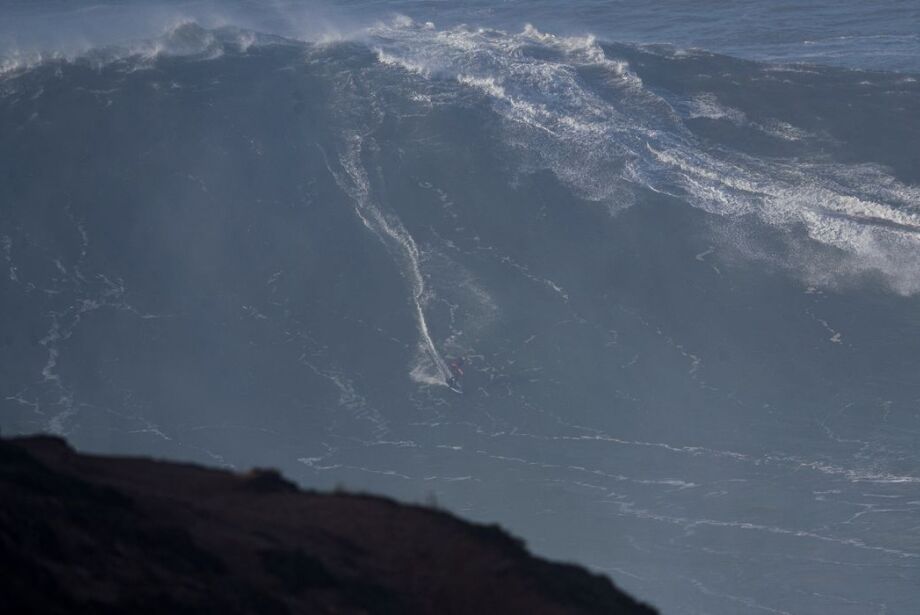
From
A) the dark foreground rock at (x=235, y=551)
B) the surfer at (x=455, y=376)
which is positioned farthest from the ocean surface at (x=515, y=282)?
the dark foreground rock at (x=235, y=551)

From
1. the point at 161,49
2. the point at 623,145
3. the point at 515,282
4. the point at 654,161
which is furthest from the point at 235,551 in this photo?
the point at 161,49

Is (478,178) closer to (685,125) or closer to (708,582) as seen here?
(685,125)

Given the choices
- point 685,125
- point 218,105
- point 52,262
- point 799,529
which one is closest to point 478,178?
point 685,125

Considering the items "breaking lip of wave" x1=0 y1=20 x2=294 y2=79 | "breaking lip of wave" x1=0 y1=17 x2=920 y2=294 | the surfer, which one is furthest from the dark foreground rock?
"breaking lip of wave" x1=0 y1=20 x2=294 y2=79

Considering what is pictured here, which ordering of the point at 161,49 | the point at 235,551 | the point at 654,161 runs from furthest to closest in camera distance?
the point at 161,49 → the point at 654,161 → the point at 235,551

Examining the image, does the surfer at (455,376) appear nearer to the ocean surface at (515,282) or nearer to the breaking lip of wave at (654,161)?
the ocean surface at (515,282)

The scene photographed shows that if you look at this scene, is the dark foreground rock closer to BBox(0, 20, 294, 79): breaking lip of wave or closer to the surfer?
the surfer

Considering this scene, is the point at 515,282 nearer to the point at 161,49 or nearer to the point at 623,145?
the point at 623,145
